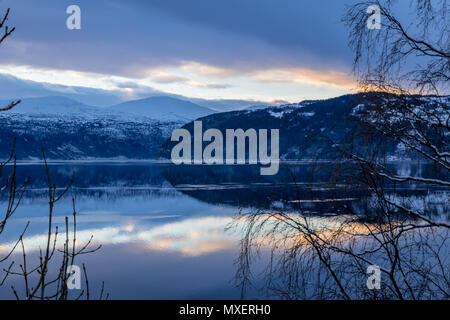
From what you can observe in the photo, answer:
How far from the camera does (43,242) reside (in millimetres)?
21344

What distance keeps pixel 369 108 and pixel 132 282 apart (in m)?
12.4

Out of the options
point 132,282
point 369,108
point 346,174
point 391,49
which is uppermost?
point 391,49

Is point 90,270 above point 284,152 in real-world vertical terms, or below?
below

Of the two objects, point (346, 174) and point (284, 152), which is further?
point (284, 152)

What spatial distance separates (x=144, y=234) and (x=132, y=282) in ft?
25.6
